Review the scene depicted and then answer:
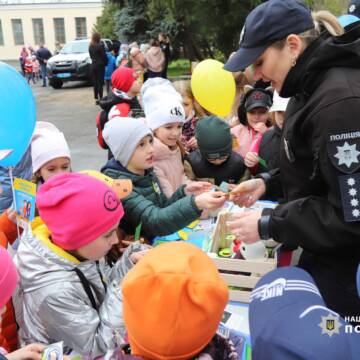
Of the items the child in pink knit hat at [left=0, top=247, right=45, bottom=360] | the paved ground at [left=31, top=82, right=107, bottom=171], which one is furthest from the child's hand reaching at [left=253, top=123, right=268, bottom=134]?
the paved ground at [left=31, top=82, right=107, bottom=171]

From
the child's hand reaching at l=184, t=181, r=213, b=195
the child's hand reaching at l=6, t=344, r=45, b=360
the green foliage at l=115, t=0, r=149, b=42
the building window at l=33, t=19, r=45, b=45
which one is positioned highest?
the child's hand reaching at l=184, t=181, r=213, b=195

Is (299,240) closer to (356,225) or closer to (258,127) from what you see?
(356,225)

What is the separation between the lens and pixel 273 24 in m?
1.59

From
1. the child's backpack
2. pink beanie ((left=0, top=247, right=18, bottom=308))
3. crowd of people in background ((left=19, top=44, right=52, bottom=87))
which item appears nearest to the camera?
pink beanie ((left=0, top=247, right=18, bottom=308))

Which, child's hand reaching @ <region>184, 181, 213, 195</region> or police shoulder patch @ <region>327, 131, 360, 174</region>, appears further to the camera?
child's hand reaching @ <region>184, 181, 213, 195</region>

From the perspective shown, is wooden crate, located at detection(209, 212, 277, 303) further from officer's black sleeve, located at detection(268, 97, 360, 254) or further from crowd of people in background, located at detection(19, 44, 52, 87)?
crowd of people in background, located at detection(19, 44, 52, 87)

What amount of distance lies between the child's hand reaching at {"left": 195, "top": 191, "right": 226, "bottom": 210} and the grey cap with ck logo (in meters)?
0.74

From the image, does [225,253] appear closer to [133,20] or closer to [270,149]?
[270,149]

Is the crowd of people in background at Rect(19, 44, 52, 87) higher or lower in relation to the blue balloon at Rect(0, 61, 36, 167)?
lower

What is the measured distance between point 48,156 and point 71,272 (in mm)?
1047

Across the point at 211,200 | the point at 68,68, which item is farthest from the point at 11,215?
the point at 68,68

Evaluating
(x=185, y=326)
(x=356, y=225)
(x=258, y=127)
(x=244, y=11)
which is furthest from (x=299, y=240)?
(x=244, y=11)

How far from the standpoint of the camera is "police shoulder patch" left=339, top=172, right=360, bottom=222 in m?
1.36

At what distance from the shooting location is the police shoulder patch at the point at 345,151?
1344 mm
